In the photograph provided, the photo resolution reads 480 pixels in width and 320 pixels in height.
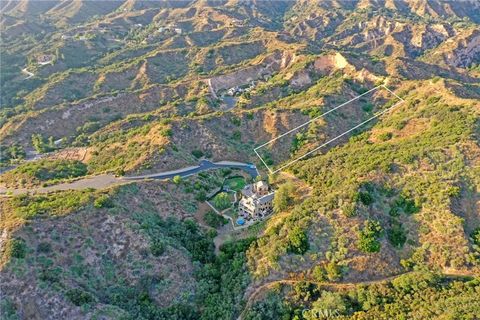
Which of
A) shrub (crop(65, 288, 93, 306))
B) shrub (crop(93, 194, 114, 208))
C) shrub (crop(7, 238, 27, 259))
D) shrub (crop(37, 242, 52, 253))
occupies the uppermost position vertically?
shrub (crop(7, 238, 27, 259))

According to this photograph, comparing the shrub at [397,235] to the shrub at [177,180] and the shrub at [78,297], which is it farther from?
the shrub at [78,297]

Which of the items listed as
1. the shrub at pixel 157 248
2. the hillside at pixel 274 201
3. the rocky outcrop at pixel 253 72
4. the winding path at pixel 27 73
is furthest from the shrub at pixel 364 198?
the winding path at pixel 27 73

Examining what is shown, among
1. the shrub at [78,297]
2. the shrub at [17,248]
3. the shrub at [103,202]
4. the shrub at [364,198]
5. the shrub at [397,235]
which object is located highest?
the shrub at [17,248]

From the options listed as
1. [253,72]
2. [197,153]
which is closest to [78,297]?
[197,153]

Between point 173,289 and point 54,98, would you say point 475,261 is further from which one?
point 54,98

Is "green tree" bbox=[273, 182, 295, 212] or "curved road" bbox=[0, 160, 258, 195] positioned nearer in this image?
"green tree" bbox=[273, 182, 295, 212]

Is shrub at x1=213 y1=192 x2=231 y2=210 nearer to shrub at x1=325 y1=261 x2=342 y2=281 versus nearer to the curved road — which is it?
the curved road

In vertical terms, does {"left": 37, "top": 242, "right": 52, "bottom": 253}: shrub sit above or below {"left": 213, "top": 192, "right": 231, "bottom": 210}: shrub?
above

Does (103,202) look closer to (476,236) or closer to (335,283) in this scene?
(335,283)

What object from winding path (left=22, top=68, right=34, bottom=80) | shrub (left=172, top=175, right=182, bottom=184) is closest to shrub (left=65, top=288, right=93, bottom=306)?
shrub (left=172, top=175, right=182, bottom=184)
